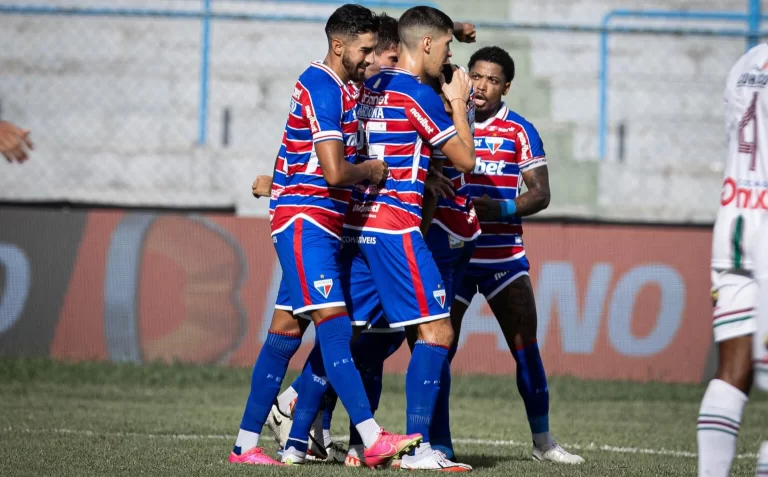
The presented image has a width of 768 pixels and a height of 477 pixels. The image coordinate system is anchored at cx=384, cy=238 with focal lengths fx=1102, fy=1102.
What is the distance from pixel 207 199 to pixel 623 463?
22.6ft

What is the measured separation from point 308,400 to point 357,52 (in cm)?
201

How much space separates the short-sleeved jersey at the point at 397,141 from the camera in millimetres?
6074

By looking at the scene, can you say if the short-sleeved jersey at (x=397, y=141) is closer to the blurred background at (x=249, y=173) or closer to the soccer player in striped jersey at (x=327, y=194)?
the soccer player in striped jersey at (x=327, y=194)

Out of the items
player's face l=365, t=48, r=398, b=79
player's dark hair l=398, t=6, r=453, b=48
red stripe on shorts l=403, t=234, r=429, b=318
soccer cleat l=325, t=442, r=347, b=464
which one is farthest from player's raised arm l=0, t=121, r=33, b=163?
soccer cleat l=325, t=442, r=347, b=464

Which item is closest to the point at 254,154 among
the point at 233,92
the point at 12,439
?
the point at 233,92

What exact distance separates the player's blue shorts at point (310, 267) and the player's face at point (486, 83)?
1909mm

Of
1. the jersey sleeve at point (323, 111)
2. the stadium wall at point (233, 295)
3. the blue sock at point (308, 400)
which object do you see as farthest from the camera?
the stadium wall at point (233, 295)

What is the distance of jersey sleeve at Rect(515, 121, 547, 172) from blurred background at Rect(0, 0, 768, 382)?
173 inches

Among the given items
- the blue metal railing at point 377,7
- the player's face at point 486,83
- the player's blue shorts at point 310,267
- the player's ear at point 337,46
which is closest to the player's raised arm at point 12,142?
the player's blue shorts at point 310,267

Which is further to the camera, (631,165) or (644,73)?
(644,73)

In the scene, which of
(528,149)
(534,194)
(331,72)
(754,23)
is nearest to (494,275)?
(534,194)

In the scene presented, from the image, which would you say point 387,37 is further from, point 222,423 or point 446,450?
point 222,423

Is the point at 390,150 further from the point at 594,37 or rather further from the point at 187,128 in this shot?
the point at 594,37

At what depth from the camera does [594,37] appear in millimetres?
15266
